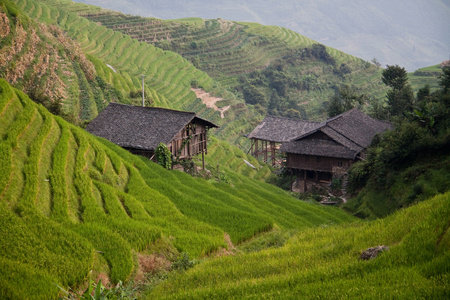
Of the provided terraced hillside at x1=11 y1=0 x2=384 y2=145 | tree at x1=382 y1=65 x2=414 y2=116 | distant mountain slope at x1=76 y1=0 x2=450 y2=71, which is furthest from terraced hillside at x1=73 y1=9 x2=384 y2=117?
→ distant mountain slope at x1=76 y1=0 x2=450 y2=71

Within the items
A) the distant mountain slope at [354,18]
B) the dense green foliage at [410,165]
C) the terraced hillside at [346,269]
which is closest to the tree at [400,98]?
the dense green foliage at [410,165]

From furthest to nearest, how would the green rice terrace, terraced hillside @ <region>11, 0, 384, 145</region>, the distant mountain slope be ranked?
the distant mountain slope < terraced hillside @ <region>11, 0, 384, 145</region> < the green rice terrace

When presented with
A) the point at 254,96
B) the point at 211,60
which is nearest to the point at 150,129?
the point at 254,96

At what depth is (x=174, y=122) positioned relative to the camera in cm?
2091

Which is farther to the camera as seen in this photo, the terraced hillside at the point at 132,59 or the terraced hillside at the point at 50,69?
the terraced hillside at the point at 132,59

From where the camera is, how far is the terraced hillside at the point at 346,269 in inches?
262

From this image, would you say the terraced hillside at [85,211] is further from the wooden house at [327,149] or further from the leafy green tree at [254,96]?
the leafy green tree at [254,96]

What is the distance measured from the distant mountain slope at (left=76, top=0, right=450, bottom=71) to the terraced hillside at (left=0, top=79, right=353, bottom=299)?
15146 centimetres

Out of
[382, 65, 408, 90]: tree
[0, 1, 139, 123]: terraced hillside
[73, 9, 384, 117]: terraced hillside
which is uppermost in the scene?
[73, 9, 384, 117]: terraced hillside

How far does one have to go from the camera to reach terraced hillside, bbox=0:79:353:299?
8836 millimetres

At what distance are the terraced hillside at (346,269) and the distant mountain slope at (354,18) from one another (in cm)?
15600

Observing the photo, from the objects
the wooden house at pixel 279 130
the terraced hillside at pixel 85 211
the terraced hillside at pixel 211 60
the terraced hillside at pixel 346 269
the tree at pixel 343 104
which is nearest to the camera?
the terraced hillside at pixel 346 269

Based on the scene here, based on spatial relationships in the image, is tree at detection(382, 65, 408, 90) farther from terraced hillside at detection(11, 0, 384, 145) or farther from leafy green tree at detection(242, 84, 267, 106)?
leafy green tree at detection(242, 84, 267, 106)

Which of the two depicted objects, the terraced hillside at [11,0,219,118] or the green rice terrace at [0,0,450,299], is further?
the terraced hillside at [11,0,219,118]
